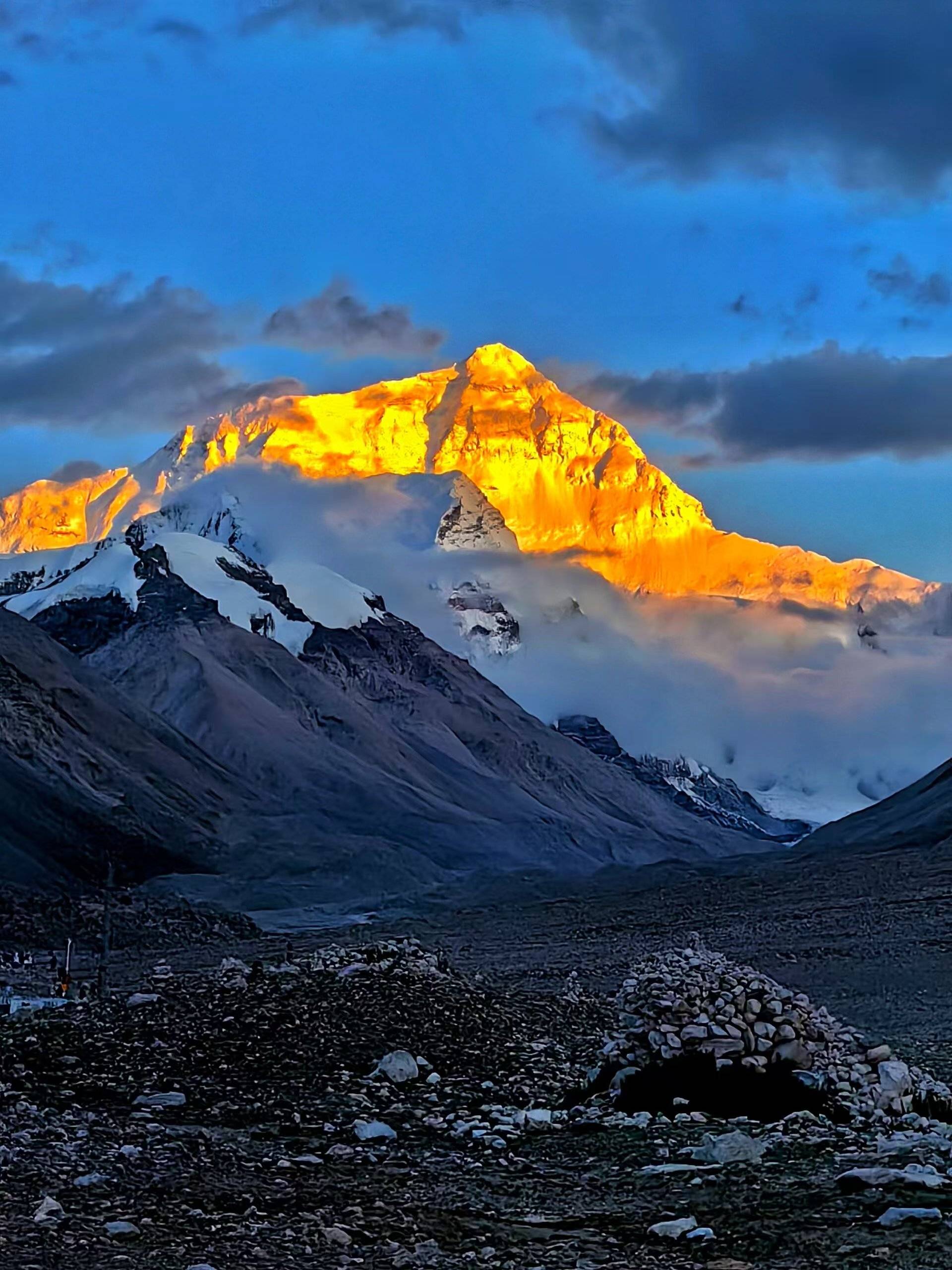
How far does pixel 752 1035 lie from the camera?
16.3 metres

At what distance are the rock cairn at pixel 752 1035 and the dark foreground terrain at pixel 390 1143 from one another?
0.66 meters

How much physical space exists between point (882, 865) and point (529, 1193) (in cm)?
6972

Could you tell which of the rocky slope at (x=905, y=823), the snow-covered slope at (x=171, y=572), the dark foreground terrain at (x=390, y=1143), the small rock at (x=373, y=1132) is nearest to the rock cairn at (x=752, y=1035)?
the dark foreground terrain at (x=390, y=1143)

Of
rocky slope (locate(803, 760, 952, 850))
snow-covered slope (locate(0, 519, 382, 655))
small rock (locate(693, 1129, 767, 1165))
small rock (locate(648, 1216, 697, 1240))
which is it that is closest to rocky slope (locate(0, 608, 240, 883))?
rocky slope (locate(803, 760, 952, 850))

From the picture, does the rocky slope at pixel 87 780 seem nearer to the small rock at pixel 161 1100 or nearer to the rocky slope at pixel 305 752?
the rocky slope at pixel 305 752

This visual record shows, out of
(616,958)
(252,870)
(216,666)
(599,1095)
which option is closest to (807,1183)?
(599,1095)

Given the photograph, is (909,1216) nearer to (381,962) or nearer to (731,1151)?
(731,1151)

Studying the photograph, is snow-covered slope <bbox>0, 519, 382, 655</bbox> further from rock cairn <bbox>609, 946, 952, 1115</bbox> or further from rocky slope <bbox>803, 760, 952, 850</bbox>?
rock cairn <bbox>609, 946, 952, 1115</bbox>

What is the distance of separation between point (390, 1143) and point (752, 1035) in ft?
12.6

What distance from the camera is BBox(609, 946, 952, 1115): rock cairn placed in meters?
15.8

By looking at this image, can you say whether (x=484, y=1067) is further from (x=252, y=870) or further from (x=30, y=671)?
(x=30, y=671)

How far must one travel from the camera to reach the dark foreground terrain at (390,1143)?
10.3 metres

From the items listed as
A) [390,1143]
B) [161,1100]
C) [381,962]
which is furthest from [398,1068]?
[381,962]

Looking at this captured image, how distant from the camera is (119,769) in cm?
11431
